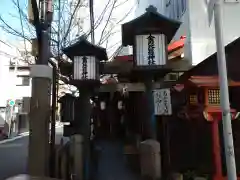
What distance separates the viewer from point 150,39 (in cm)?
977

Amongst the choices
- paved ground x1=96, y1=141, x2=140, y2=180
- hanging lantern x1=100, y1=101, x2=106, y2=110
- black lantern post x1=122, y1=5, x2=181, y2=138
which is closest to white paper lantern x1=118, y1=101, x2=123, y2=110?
hanging lantern x1=100, y1=101, x2=106, y2=110

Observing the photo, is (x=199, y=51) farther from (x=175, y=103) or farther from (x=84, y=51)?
(x=84, y=51)

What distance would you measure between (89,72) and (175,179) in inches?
168

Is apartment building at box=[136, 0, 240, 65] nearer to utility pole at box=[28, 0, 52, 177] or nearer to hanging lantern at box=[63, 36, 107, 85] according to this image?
hanging lantern at box=[63, 36, 107, 85]

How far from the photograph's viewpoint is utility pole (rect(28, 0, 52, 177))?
830 centimetres

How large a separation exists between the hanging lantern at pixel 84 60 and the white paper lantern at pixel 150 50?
134 cm

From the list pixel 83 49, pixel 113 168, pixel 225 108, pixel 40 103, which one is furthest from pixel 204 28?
pixel 225 108

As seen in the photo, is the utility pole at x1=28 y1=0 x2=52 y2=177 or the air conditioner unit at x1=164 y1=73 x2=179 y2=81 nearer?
the utility pole at x1=28 y1=0 x2=52 y2=177

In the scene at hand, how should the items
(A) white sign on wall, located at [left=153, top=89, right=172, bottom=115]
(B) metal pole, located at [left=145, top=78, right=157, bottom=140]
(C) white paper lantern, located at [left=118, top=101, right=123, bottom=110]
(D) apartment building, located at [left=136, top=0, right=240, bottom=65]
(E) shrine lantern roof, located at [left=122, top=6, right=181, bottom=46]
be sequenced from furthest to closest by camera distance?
(C) white paper lantern, located at [left=118, top=101, right=123, bottom=110] < (D) apartment building, located at [left=136, top=0, right=240, bottom=65] < (B) metal pole, located at [left=145, top=78, right=157, bottom=140] < (E) shrine lantern roof, located at [left=122, top=6, right=181, bottom=46] < (A) white sign on wall, located at [left=153, top=89, right=172, bottom=115]

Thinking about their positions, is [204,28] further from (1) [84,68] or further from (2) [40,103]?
(2) [40,103]

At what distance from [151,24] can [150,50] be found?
0.78m

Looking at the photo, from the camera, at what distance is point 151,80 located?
10.3m

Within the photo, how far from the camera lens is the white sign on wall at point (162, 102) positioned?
9148 mm

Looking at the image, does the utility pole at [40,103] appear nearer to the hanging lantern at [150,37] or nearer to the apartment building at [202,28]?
the hanging lantern at [150,37]
